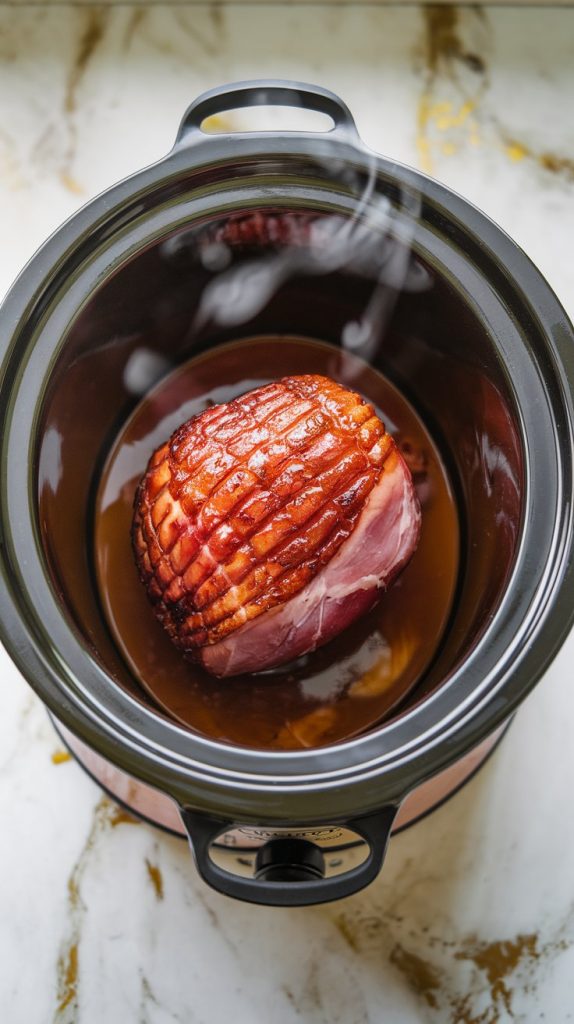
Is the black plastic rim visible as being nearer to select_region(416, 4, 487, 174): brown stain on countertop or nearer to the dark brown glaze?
the dark brown glaze

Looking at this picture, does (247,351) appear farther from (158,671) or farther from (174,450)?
(158,671)

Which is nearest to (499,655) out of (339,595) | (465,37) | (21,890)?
(339,595)

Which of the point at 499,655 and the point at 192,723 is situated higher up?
the point at 192,723

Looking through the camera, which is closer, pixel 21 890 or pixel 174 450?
pixel 174 450

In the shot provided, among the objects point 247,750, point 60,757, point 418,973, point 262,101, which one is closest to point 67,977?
point 60,757

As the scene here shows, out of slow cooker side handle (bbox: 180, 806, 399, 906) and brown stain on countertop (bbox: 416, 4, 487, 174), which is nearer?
slow cooker side handle (bbox: 180, 806, 399, 906)

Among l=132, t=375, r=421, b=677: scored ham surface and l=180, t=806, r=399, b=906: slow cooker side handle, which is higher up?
l=132, t=375, r=421, b=677: scored ham surface

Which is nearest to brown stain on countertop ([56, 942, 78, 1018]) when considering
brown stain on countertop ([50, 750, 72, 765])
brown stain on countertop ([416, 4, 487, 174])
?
brown stain on countertop ([50, 750, 72, 765])

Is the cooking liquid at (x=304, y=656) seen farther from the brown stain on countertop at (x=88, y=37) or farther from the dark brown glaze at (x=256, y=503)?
the brown stain on countertop at (x=88, y=37)

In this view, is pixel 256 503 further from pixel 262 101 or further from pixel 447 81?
pixel 447 81
